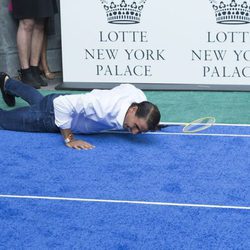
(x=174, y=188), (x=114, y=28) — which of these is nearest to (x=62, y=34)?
(x=114, y=28)

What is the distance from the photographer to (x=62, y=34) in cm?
782

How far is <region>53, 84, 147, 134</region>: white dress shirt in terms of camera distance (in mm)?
5307

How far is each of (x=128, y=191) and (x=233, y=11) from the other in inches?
139

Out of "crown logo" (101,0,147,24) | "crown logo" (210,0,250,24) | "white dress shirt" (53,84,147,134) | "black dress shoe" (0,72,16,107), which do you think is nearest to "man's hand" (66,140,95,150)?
"white dress shirt" (53,84,147,134)

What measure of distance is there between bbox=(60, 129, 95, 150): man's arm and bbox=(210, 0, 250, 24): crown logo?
2723 mm

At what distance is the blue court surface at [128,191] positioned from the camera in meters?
3.89

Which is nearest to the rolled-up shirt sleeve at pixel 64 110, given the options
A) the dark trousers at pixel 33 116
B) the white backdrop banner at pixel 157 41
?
the dark trousers at pixel 33 116

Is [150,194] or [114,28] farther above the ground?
[114,28]

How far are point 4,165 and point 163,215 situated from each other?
59.5 inches

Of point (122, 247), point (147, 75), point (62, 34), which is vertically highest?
point (62, 34)

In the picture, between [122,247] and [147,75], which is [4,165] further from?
[147,75]

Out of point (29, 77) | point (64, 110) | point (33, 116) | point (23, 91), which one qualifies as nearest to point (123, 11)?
point (29, 77)

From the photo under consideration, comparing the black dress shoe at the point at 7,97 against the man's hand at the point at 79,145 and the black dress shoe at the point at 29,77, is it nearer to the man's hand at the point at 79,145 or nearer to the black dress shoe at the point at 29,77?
the black dress shoe at the point at 29,77

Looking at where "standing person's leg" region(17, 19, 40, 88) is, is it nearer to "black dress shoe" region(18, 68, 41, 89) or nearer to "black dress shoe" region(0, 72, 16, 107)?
"black dress shoe" region(18, 68, 41, 89)
